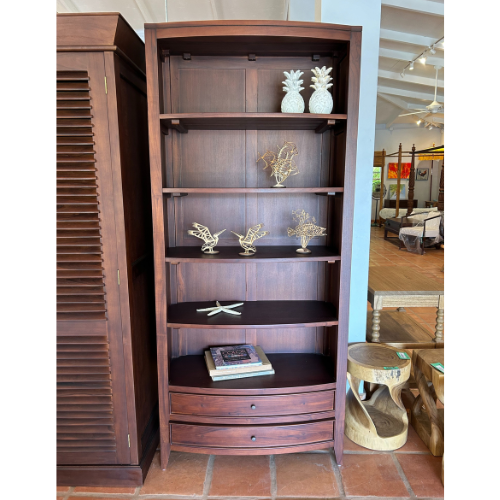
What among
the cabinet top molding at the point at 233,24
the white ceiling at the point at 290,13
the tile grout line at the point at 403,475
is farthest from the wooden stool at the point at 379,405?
the white ceiling at the point at 290,13

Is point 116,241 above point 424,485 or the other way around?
above

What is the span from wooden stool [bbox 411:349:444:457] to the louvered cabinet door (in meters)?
1.76

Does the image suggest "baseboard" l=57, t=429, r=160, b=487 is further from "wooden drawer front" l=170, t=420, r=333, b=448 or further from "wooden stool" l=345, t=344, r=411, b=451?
"wooden stool" l=345, t=344, r=411, b=451

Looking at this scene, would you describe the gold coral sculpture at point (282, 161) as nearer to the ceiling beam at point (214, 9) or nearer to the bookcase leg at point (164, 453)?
the bookcase leg at point (164, 453)

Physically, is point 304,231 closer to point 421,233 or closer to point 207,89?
point 207,89

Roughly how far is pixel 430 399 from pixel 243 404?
1.19 m

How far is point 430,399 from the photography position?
2361mm

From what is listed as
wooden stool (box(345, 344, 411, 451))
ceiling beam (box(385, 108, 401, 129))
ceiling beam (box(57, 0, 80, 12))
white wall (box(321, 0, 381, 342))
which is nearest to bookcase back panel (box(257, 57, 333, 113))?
white wall (box(321, 0, 381, 342))

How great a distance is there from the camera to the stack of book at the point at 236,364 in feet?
7.16

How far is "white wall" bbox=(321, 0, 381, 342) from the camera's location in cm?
232
